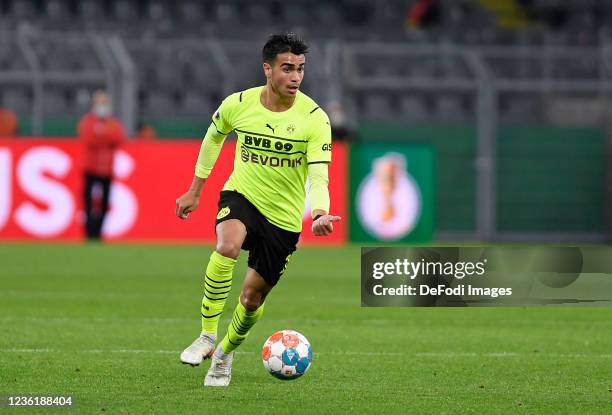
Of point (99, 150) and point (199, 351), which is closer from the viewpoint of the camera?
point (199, 351)

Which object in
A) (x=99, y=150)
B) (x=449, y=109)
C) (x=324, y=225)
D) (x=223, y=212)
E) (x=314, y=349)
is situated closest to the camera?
(x=324, y=225)

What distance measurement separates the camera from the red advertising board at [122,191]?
66.8ft

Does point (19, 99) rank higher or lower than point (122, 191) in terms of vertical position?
higher

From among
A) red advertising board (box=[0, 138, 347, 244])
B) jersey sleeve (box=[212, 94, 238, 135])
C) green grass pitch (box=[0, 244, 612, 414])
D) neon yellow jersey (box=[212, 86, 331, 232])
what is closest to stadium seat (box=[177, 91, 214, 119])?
red advertising board (box=[0, 138, 347, 244])

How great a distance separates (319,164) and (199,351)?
122 cm

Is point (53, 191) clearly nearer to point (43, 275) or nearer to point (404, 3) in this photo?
point (43, 275)

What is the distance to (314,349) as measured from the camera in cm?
903

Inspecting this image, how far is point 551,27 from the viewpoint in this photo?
3019cm

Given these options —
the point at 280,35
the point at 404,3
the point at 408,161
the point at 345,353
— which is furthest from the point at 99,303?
the point at 404,3

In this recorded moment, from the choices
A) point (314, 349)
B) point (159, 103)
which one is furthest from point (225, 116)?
point (159, 103)

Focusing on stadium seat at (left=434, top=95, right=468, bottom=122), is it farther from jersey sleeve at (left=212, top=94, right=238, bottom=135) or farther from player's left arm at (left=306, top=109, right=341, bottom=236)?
player's left arm at (left=306, top=109, right=341, bottom=236)

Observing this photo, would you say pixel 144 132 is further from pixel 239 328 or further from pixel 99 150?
pixel 239 328

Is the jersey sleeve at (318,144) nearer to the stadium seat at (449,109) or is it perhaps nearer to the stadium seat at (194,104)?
the stadium seat at (194,104)

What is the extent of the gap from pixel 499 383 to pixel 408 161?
1396 centimetres
